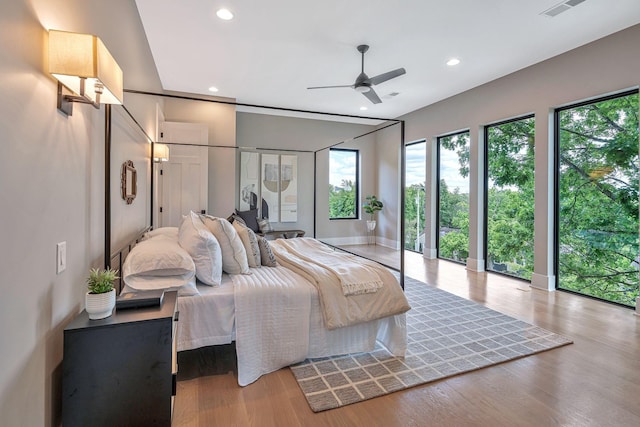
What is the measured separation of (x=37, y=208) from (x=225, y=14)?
109 inches

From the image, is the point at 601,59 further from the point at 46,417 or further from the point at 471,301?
the point at 46,417

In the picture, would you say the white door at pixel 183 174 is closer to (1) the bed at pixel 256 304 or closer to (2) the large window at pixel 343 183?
(1) the bed at pixel 256 304

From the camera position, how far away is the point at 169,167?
529cm

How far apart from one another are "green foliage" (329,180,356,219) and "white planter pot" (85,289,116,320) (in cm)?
652

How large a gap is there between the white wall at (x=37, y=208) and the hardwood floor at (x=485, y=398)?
2.78 feet

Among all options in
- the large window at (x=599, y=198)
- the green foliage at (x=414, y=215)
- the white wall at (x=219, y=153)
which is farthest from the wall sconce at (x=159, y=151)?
the large window at (x=599, y=198)

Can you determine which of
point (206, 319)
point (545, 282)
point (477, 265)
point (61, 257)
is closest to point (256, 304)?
point (206, 319)

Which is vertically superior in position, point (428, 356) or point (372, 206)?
point (372, 206)

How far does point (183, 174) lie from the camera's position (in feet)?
17.5

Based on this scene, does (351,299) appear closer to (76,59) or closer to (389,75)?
(76,59)

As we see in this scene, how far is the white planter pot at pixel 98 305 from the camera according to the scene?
1415mm

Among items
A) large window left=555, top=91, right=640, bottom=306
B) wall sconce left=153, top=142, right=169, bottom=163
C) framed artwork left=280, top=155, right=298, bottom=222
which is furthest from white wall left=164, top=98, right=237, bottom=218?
large window left=555, top=91, right=640, bottom=306

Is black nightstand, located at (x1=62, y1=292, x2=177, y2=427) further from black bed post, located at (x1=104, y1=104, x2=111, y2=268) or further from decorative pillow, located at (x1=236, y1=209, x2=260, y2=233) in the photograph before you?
decorative pillow, located at (x1=236, y1=209, x2=260, y2=233)

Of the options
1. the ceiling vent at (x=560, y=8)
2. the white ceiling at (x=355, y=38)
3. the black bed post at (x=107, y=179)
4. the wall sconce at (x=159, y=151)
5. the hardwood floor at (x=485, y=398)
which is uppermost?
the white ceiling at (x=355, y=38)
